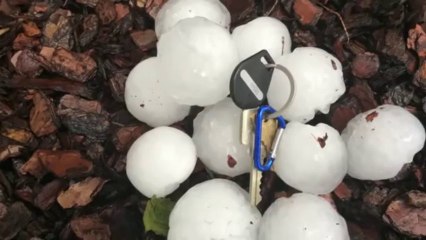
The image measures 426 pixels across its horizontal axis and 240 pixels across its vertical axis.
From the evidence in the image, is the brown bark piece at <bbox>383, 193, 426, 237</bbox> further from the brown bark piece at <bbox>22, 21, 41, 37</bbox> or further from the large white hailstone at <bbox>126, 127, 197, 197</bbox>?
the brown bark piece at <bbox>22, 21, 41, 37</bbox>

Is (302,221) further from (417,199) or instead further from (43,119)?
(43,119)

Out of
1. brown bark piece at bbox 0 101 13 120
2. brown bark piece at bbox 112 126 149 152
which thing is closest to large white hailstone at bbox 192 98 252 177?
brown bark piece at bbox 112 126 149 152

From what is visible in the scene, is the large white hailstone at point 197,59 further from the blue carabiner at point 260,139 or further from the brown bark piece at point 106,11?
the brown bark piece at point 106,11

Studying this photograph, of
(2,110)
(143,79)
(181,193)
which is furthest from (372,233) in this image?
(2,110)

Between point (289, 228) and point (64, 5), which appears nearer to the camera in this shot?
point (289, 228)

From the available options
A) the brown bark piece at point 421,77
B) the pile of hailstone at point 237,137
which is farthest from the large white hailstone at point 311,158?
the brown bark piece at point 421,77

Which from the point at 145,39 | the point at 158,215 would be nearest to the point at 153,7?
the point at 145,39

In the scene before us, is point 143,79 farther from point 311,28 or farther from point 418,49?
point 418,49
